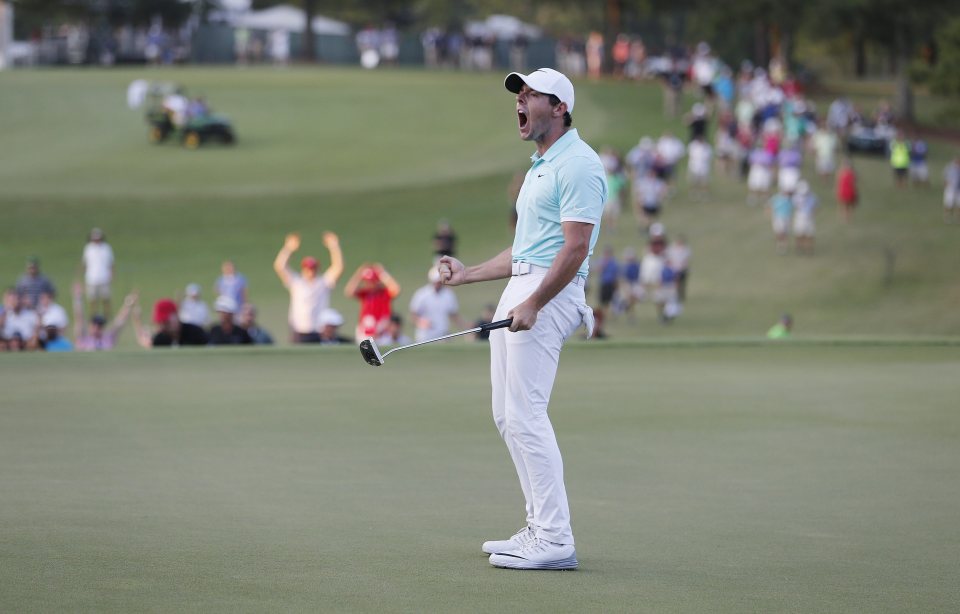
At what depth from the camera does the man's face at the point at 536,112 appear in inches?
245

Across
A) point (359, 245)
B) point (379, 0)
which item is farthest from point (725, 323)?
point (379, 0)

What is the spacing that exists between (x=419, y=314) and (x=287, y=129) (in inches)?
1264

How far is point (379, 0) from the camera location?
83.2 metres

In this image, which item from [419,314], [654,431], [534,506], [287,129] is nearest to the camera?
[534,506]

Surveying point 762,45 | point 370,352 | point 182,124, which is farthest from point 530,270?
point 762,45

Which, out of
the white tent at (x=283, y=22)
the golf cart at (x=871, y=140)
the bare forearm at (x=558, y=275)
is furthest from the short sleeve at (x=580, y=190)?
the white tent at (x=283, y=22)

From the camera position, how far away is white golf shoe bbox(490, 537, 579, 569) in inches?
238

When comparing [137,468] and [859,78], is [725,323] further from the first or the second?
[859,78]

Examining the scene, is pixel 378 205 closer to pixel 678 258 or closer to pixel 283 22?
pixel 678 258

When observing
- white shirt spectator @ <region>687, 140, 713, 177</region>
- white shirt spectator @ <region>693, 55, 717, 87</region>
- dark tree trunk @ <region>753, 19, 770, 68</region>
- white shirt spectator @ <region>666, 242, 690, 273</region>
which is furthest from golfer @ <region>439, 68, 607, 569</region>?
dark tree trunk @ <region>753, 19, 770, 68</region>

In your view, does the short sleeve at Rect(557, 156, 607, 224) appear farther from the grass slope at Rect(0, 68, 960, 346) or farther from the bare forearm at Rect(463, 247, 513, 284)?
the grass slope at Rect(0, 68, 960, 346)

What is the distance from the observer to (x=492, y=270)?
6586 millimetres

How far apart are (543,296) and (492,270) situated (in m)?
0.61

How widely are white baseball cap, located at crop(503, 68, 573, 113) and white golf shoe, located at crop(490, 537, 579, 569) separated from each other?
68.6 inches
